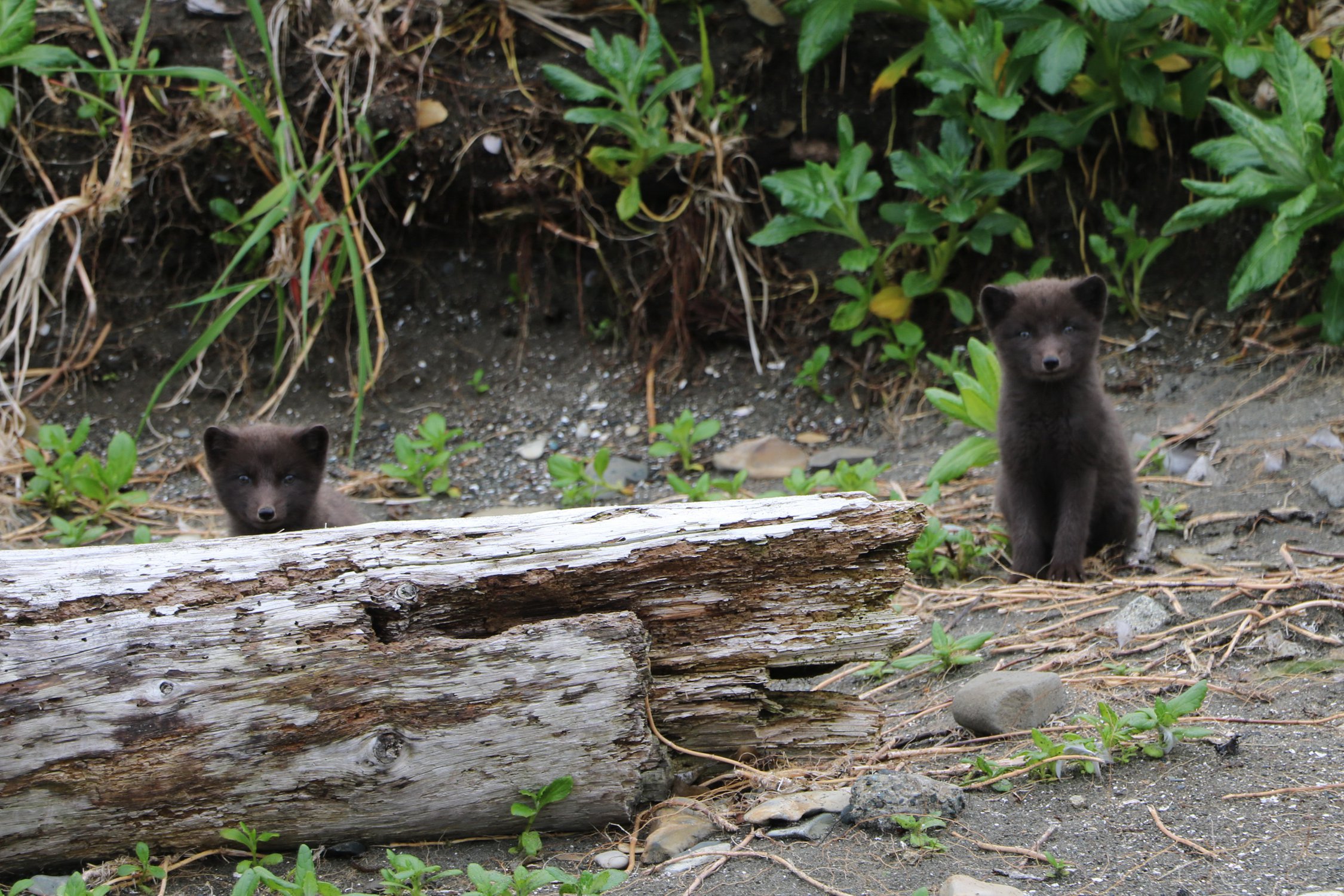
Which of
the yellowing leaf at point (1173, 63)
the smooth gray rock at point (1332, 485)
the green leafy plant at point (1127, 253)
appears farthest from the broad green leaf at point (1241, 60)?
the smooth gray rock at point (1332, 485)

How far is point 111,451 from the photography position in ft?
20.2

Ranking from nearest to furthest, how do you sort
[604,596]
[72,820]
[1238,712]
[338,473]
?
1. [72,820]
2. [604,596]
3. [1238,712]
4. [338,473]

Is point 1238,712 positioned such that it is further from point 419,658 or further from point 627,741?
point 419,658

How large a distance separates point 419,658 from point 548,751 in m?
0.39

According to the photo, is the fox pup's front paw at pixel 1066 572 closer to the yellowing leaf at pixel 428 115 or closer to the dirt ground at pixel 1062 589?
the dirt ground at pixel 1062 589

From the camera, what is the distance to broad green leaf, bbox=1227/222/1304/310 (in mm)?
5488

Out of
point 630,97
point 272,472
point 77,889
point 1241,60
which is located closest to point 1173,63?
point 1241,60

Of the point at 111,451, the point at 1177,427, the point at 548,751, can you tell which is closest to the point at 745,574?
the point at 548,751

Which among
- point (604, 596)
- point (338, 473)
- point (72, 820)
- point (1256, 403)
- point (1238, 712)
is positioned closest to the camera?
point (72, 820)

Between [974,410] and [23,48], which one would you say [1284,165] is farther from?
Answer: [23,48]

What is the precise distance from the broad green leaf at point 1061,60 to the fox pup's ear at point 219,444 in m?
4.26

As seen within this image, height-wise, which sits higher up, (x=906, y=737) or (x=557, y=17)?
(x=557, y=17)

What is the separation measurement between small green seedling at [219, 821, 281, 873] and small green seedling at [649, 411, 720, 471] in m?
3.83

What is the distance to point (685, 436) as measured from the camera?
6547 millimetres
